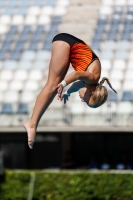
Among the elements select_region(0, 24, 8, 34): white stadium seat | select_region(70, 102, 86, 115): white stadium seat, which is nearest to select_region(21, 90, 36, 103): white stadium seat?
select_region(70, 102, 86, 115): white stadium seat

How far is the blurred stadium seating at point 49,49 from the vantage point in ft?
75.5

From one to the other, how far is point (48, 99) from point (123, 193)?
1040 cm

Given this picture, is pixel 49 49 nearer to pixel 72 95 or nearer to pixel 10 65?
pixel 10 65

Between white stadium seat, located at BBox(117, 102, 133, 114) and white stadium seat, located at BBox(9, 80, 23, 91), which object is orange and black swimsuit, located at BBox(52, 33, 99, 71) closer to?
white stadium seat, located at BBox(117, 102, 133, 114)

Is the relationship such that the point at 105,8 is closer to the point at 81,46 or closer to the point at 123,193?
the point at 123,193

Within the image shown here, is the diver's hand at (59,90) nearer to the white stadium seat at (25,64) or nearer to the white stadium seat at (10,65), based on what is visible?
the white stadium seat at (25,64)

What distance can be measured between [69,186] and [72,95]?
343cm

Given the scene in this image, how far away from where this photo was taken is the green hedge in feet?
68.8

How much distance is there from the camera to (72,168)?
77.2ft

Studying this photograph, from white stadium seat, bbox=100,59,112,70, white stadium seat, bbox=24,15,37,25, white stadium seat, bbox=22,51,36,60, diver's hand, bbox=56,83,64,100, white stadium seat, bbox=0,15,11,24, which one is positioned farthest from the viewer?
white stadium seat, bbox=0,15,11,24

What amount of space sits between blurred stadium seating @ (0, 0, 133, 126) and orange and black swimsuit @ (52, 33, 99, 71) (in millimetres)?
11247

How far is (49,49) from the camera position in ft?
85.6

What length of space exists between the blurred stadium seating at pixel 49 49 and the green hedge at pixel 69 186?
2.13 m

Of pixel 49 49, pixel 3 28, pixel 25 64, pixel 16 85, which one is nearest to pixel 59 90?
pixel 16 85
